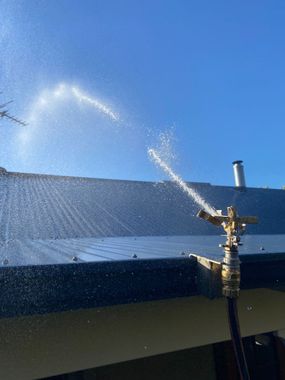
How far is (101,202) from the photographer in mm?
8422

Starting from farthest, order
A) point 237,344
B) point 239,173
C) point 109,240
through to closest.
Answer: point 239,173
point 109,240
point 237,344

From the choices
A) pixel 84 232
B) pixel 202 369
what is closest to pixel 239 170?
pixel 84 232

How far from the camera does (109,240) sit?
465cm

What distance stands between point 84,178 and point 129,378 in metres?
6.66

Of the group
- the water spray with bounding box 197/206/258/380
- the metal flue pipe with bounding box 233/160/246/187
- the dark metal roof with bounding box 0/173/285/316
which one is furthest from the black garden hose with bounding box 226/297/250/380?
the metal flue pipe with bounding box 233/160/246/187

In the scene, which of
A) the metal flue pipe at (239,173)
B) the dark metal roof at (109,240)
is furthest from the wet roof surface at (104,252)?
the metal flue pipe at (239,173)

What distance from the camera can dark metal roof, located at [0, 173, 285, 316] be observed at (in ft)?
5.35

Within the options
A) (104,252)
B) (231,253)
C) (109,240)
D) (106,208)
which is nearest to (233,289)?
(231,253)

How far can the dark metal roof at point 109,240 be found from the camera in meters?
1.63

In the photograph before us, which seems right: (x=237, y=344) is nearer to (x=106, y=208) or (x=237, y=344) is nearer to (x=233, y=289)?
(x=233, y=289)

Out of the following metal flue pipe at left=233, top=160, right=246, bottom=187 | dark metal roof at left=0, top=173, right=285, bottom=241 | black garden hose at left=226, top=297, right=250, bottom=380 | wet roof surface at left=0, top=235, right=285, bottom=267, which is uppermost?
metal flue pipe at left=233, top=160, right=246, bottom=187

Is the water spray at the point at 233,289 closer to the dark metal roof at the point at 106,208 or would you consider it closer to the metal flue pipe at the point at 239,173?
the dark metal roof at the point at 106,208

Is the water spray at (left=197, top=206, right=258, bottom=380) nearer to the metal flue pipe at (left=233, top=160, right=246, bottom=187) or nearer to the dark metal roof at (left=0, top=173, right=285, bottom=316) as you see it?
the dark metal roof at (left=0, top=173, right=285, bottom=316)

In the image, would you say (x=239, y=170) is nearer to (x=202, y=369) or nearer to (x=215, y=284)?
(x=202, y=369)
